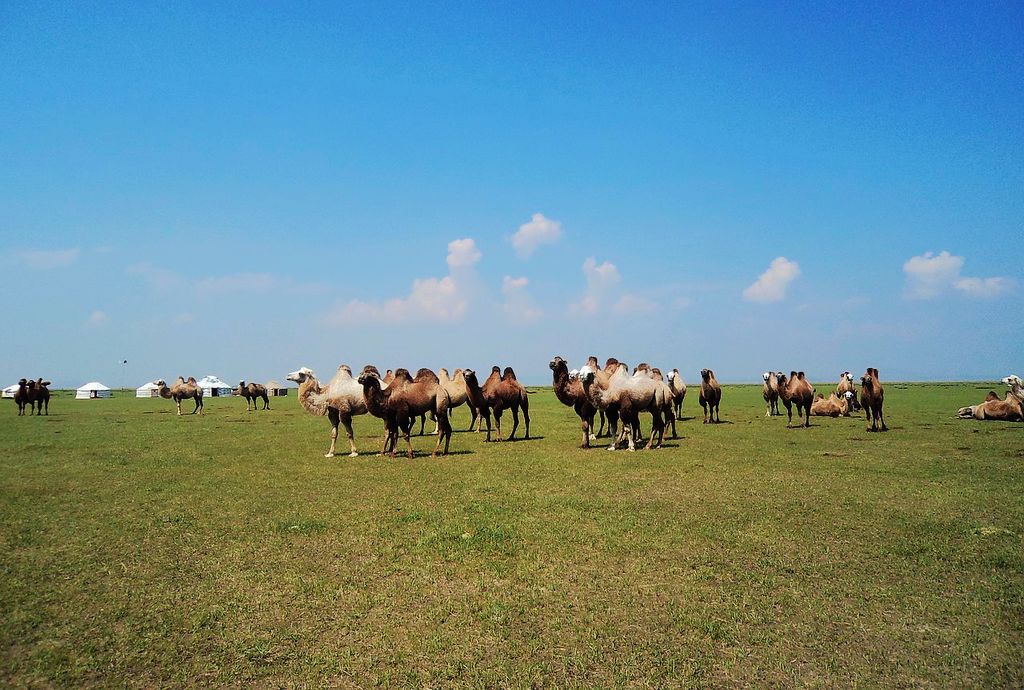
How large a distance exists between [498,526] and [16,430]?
90.8 ft

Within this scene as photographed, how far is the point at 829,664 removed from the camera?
471 centimetres

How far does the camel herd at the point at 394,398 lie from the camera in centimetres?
1631

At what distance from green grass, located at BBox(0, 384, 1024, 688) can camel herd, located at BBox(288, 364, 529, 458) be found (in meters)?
2.98

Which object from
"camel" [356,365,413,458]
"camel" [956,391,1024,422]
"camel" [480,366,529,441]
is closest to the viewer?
"camel" [356,365,413,458]

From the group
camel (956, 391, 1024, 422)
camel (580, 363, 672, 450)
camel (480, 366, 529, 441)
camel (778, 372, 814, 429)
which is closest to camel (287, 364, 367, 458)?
camel (480, 366, 529, 441)

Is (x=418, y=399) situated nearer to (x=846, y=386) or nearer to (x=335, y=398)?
(x=335, y=398)

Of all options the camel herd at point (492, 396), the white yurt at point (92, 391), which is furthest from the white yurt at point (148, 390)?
the camel herd at point (492, 396)

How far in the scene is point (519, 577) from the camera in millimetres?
6656

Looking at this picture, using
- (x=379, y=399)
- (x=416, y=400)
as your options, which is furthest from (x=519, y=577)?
(x=379, y=399)

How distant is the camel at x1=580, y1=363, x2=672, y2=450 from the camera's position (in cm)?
1700

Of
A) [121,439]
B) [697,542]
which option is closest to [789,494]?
[697,542]

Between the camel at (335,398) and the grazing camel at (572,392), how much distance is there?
19.6 feet

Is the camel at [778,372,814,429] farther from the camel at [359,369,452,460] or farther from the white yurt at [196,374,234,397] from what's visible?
the white yurt at [196,374,234,397]

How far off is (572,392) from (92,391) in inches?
3490
